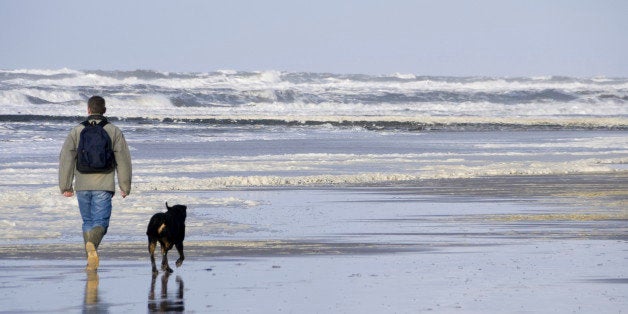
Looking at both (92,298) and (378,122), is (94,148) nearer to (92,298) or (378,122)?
(92,298)

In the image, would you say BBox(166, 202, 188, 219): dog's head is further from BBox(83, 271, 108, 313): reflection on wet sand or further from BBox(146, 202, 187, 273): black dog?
BBox(83, 271, 108, 313): reflection on wet sand

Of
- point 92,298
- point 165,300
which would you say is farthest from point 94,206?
point 165,300

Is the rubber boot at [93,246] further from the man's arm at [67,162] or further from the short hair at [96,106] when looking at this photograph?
the short hair at [96,106]

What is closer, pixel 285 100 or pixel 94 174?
pixel 94 174

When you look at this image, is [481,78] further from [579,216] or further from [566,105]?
[579,216]

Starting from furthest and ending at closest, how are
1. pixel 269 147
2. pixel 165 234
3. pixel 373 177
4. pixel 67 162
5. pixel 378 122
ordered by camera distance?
pixel 378 122 → pixel 269 147 → pixel 373 177 → pixel 67 162 → pixel 165 234

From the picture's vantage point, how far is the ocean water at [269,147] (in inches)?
602

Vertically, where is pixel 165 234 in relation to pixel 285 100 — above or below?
below

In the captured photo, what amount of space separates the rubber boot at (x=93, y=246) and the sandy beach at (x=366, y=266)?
0.13 metres

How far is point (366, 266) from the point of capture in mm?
9812

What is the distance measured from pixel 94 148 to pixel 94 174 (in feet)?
0.84

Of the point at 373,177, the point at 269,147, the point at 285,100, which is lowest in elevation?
the point at 373,177

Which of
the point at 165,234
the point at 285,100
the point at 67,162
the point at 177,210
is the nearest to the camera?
the point at 165,234

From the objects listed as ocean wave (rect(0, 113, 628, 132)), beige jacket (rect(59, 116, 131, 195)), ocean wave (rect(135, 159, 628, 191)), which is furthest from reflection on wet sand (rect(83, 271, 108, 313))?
ocean wave (rect(0, 113, 628, 132))
